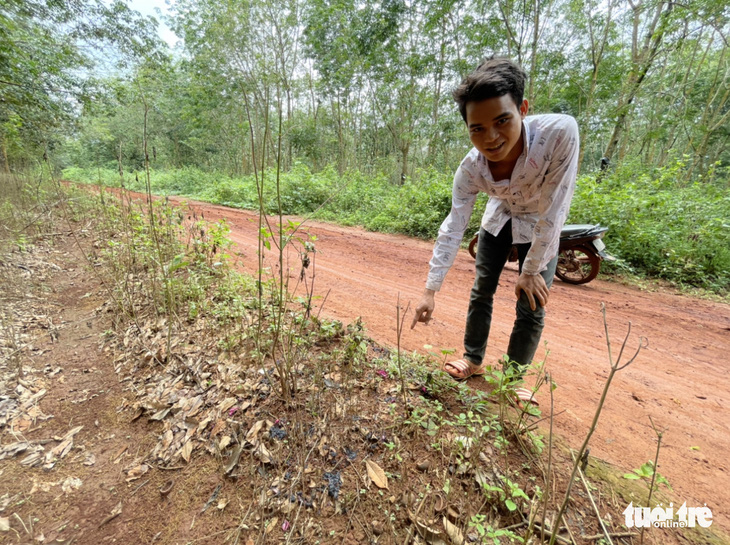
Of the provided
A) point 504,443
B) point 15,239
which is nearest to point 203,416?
point 504,443

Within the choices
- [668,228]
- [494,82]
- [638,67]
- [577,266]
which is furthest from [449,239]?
[638,67]

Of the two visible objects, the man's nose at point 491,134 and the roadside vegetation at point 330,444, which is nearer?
the roadside vegetation at point 330,444

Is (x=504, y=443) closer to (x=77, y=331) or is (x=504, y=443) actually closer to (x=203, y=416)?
(x=203, y=416)

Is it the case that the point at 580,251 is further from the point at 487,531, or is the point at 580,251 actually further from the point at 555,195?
the point at 487,531

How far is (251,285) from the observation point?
305 cm

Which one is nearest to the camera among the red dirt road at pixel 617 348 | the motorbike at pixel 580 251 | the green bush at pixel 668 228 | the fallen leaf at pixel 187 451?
the fallen leaf at pixel 187 451

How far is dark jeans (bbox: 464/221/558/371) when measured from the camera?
1834mm

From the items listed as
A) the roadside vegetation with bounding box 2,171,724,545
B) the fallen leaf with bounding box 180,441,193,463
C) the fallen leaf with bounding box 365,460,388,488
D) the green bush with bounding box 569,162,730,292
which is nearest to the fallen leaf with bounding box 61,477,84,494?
the roadside vegetation with bounding box 2,171,724,545

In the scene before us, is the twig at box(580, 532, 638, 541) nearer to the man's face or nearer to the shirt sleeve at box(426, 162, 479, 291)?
the shirt sleeve at box(426, 162, 479, 291)

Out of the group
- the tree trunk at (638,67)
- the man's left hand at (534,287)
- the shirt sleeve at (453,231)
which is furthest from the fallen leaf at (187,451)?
the tree trunk at (638,67)

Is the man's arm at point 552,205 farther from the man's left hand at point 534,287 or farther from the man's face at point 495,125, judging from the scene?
the man's face at point 495,125

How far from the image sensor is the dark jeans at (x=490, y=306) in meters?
1.83

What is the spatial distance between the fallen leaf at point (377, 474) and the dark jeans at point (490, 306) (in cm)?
99

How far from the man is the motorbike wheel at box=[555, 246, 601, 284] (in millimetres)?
3402
